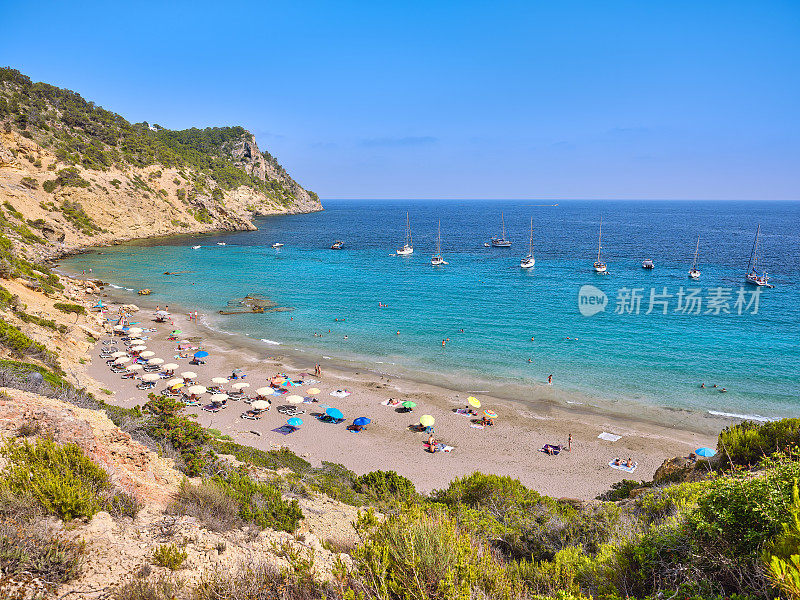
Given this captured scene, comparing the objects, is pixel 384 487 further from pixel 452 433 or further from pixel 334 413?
pixel 334 413

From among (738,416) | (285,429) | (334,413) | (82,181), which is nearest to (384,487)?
(334,413)

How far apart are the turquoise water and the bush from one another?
16.5 m

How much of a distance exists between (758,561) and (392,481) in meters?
10.3

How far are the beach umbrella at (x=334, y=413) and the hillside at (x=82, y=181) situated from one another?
162 ft

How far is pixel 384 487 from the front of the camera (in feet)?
44.0

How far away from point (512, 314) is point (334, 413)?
24810 millimetres

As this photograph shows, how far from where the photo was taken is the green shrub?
5.69 meters

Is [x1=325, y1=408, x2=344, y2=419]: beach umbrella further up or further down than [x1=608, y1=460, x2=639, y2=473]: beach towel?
further up

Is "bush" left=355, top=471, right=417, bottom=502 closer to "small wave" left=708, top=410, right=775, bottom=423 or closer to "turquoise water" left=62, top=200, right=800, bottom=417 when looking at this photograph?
"turquoise water" left=62, top=200, right=800, bottom=417

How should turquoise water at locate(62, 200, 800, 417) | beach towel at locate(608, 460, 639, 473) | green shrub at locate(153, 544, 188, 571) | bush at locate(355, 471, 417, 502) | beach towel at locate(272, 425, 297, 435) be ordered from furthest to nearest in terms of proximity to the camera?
turquoise water at locate(62, 200, 800, 417)
beach towel at locate(272, 425, 297, 435)
beach towel at locate(608, 460, 639, 473)
bush at locate(355, 471, 417, 502)
green shrub at locate(153, 544, 188, 571)

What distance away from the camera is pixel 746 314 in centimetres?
4231

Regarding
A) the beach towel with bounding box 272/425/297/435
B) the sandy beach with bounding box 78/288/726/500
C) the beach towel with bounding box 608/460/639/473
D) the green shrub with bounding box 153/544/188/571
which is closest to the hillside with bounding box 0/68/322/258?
the sandy beach with bounding box 78/288/726/500

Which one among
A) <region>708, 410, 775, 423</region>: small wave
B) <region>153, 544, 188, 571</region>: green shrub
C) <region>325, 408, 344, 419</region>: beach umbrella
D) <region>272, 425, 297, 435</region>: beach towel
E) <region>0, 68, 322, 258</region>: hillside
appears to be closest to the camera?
<region>153, 544, 188, 571</region>: green shrub

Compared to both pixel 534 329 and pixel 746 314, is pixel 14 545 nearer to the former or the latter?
pixel 534 329
